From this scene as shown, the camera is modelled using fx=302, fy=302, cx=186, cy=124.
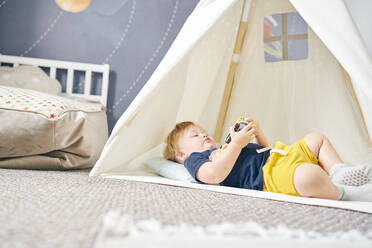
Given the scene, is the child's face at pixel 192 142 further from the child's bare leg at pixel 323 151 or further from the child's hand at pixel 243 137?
the child's bare leg at pixel 323 151

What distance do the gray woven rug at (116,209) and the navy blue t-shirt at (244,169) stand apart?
0.70 feet

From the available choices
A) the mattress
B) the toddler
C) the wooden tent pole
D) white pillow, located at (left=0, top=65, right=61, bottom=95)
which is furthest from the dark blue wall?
the toddler

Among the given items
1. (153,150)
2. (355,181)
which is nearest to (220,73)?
(153,150)

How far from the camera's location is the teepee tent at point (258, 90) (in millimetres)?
1378

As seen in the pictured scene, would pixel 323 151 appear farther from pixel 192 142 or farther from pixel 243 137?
pixel 192 142

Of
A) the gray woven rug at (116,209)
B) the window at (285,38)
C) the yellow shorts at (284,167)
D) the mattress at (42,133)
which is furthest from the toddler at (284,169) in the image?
the window at (285,38)

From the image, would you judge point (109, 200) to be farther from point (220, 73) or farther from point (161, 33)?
point (161, 33)

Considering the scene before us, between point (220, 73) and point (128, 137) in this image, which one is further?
point (220, 73)

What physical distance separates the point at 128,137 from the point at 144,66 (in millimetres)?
1149

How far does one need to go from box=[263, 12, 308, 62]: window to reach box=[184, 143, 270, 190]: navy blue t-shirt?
32.4 inches

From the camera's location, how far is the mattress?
1273 millimetres

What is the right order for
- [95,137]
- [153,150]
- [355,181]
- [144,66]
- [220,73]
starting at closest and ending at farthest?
[355,181], [95,137], [153,150], [220,73], [144,66]

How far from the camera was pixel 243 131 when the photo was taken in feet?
3.73

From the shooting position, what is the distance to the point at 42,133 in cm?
129
